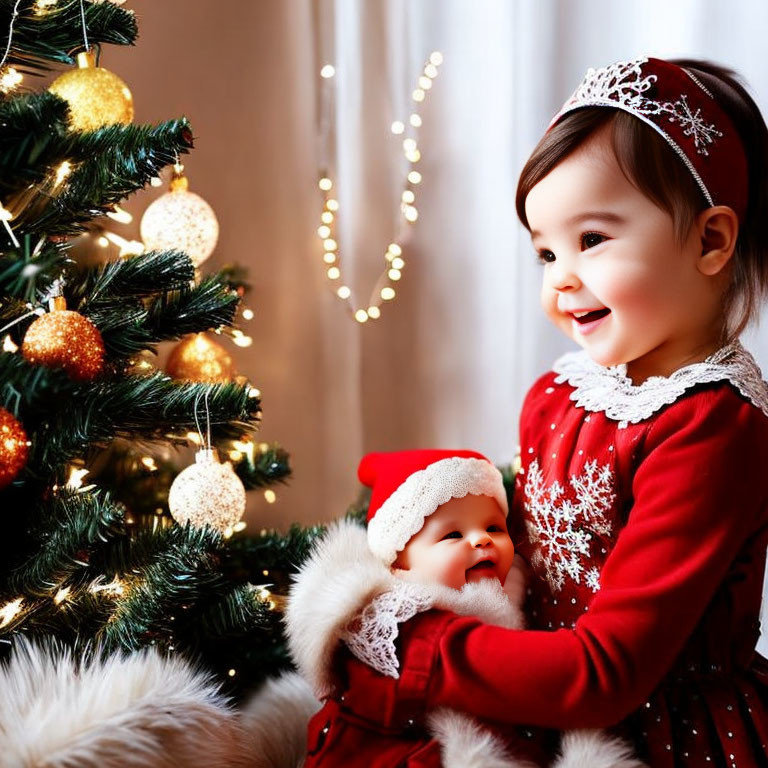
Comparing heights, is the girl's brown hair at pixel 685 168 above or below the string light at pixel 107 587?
above

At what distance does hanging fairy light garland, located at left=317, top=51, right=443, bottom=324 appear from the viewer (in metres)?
1.46

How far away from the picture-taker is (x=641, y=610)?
805mm

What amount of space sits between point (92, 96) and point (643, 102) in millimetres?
593

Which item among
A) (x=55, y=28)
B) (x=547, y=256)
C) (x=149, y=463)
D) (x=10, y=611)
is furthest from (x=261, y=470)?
(x=55, y=28)

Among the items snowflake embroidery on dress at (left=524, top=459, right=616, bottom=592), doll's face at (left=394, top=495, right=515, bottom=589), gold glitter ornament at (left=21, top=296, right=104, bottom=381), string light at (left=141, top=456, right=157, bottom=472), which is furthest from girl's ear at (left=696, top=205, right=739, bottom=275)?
string light at (left=141, top=456, right=157, bottom=472)

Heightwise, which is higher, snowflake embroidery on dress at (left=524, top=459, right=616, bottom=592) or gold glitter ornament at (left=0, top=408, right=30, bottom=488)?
gold glitter ornament at (left=0, top=408, right=30, bottom=488)

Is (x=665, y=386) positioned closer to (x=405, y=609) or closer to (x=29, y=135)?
(x=405, y=609)

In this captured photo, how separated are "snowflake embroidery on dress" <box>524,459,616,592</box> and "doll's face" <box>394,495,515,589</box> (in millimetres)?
49

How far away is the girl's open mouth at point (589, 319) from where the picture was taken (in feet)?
3.02

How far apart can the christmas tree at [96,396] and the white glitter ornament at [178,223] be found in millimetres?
91

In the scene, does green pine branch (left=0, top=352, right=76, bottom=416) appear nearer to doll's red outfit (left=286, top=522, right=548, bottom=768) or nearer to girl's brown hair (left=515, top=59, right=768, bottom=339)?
doll's red outfit (left=286, top=522, right=548, bottom=768)

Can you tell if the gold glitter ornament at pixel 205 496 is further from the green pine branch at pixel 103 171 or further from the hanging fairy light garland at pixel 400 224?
the hanging fairy light garland at pixel 400 224

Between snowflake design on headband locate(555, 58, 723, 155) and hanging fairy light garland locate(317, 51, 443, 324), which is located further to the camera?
hanging fairy light garland locate(317, 51, 443, 324)

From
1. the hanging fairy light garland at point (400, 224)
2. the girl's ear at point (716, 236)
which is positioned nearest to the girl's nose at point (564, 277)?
the girl's ear at point (716, 236)
